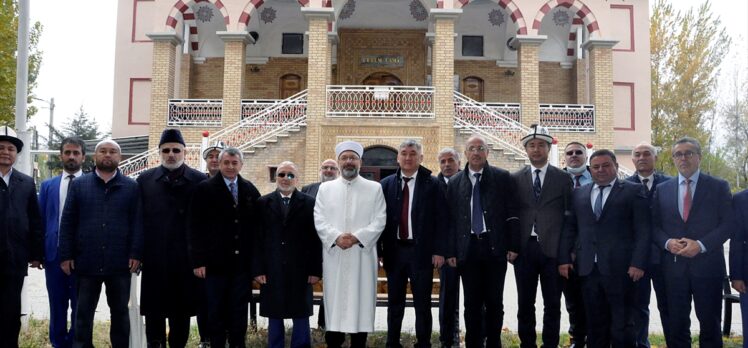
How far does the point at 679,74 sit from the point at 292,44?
806 inches

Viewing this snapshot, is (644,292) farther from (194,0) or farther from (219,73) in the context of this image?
(219,73)

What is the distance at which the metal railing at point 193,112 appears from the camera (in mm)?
20109

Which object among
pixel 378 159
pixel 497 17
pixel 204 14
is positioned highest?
pixel 497 17

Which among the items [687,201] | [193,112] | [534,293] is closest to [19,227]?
[534,293]

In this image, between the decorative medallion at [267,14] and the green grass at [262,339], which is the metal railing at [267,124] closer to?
the decorative medallion at [267,14]

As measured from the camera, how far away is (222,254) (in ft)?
19.4

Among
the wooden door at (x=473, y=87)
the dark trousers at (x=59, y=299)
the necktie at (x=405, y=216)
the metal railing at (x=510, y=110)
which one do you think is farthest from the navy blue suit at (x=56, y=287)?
the wooden door at (x=473, y=87)

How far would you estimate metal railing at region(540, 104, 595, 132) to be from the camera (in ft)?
66.3

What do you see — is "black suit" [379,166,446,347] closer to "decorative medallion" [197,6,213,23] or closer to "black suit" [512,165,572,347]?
"black suit" [512,165,572,347]

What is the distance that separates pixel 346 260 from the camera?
238 inches

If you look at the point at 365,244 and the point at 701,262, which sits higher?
the point at 365,244

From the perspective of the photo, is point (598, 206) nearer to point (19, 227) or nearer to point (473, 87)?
point (19, 227)

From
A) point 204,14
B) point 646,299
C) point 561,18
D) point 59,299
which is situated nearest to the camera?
point 59,299

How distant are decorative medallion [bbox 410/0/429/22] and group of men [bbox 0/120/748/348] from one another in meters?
17.4
